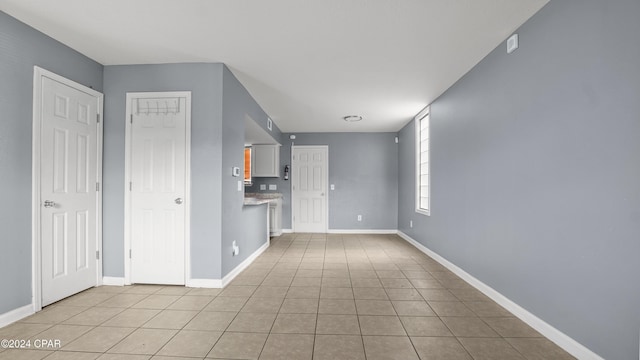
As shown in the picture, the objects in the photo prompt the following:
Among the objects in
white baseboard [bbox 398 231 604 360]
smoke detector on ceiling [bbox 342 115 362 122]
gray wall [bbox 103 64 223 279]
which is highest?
smoke detector on ceiling [bbox 342 115 362 122]

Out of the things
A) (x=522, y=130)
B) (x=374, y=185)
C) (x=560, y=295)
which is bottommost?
(x=560, y=295)

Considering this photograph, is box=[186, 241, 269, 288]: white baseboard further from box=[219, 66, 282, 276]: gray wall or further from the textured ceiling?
the textured ceiling

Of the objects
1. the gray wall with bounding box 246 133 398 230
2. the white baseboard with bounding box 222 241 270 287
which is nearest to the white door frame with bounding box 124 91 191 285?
the white baseboard with bounding box 222 241 270 287

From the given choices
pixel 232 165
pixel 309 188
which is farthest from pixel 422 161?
pixel 232 165

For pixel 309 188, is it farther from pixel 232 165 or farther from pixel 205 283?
pixel 205 283

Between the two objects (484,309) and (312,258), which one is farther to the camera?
(312,258)

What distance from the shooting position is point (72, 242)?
285 centimetres

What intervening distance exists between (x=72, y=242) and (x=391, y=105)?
4.64m

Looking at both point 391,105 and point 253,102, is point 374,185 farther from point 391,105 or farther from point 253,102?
point 253,102

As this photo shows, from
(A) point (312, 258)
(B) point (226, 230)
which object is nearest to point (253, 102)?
(B) point (226, 230)

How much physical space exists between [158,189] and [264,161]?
12.2ft

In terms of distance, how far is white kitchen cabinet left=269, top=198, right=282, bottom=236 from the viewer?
22.0ft

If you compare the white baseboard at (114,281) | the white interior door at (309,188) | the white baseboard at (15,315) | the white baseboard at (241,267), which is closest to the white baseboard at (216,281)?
the white baseboard at (241,267)

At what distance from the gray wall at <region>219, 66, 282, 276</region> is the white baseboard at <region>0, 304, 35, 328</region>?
1.62 m
